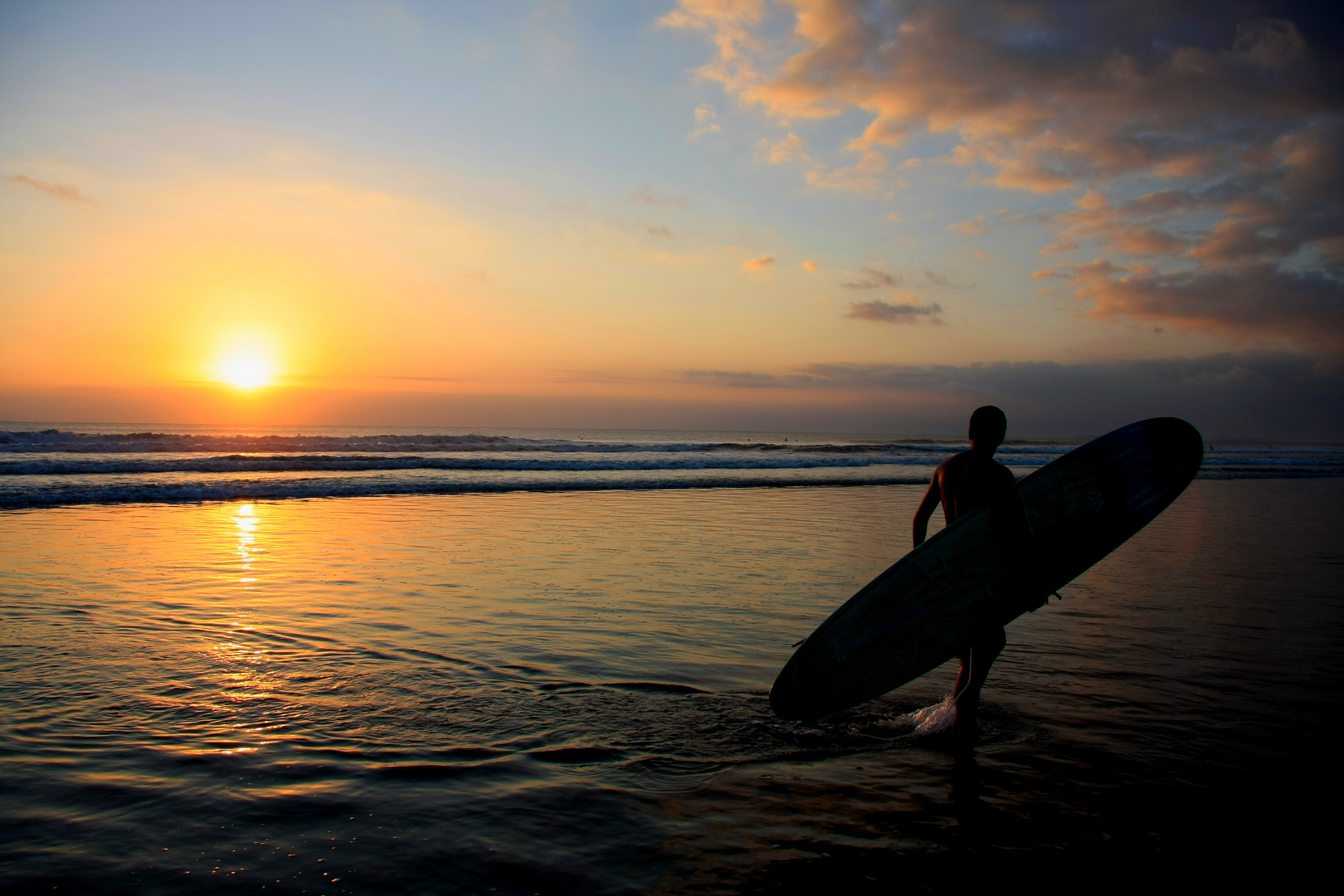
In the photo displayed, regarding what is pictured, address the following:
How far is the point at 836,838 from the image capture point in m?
3.03

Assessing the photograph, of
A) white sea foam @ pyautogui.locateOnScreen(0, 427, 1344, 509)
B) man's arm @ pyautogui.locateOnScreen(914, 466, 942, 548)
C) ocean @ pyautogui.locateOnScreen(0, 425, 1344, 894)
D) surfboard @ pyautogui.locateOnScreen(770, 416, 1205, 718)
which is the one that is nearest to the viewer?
ocean @ pyautogui.locateOnScreen(0, 425, 1344, 894)

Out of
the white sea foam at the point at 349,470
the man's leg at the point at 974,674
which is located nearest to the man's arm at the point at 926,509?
the man's leg at the point at 974,674

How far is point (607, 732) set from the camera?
4074 millimetres

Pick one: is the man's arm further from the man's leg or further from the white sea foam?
the white sea foam

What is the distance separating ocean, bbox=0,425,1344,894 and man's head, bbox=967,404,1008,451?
1505mm

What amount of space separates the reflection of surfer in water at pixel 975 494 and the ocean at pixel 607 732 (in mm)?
262

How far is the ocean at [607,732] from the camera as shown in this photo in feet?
9.39

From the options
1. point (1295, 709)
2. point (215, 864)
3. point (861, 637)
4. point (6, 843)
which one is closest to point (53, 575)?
point (6, 843)

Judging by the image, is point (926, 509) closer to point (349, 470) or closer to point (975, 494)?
point (975, 494)

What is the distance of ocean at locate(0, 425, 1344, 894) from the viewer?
2863 mm

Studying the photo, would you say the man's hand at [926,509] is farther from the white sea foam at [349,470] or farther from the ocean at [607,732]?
the white sea foam at [349,470]

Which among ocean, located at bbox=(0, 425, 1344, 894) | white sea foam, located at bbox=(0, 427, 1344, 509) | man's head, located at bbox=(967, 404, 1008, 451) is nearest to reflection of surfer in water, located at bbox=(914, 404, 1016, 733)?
man's head, located at bbox=(967, 404, 1008, 451)

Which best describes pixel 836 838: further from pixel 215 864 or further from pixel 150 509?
pixel 150 509

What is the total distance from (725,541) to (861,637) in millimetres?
6715
